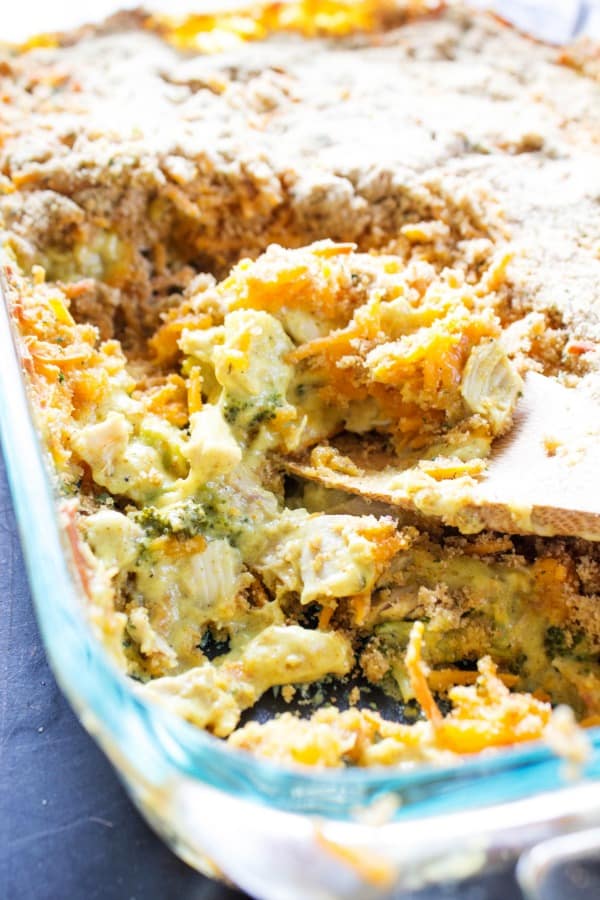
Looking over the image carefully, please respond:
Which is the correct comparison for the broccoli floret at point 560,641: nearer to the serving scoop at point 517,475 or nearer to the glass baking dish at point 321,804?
the serving scoop at point 517,475

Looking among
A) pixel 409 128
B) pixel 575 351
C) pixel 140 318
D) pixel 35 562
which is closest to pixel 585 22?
pixel 409 128

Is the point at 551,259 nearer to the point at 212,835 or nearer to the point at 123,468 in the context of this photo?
the point at 123,468

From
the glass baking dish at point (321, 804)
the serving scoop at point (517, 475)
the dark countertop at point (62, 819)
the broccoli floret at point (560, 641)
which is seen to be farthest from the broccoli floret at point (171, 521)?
the broccoli floret at point (560, 641)

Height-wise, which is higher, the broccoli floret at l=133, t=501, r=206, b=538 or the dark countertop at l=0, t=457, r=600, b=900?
the broccoli floret at l=133, t=501, r=206, b=538

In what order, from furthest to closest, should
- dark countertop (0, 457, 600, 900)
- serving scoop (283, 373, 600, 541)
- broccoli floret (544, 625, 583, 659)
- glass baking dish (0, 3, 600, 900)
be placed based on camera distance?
broccoli floret (544, 625, 583, 659) → serving scoop (283, 373, 600, 541) → dark countertop (0, 457, 600, 900) → glass baking dish (0, 3, 600, 900)

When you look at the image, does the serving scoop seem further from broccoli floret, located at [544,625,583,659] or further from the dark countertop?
the dark countertop

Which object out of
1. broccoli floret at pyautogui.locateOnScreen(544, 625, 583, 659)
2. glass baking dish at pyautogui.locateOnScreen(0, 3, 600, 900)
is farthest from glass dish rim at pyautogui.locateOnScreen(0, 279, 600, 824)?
broccoli floret at pyautogui.locateOnScreen(544, 625, 583, 659)
